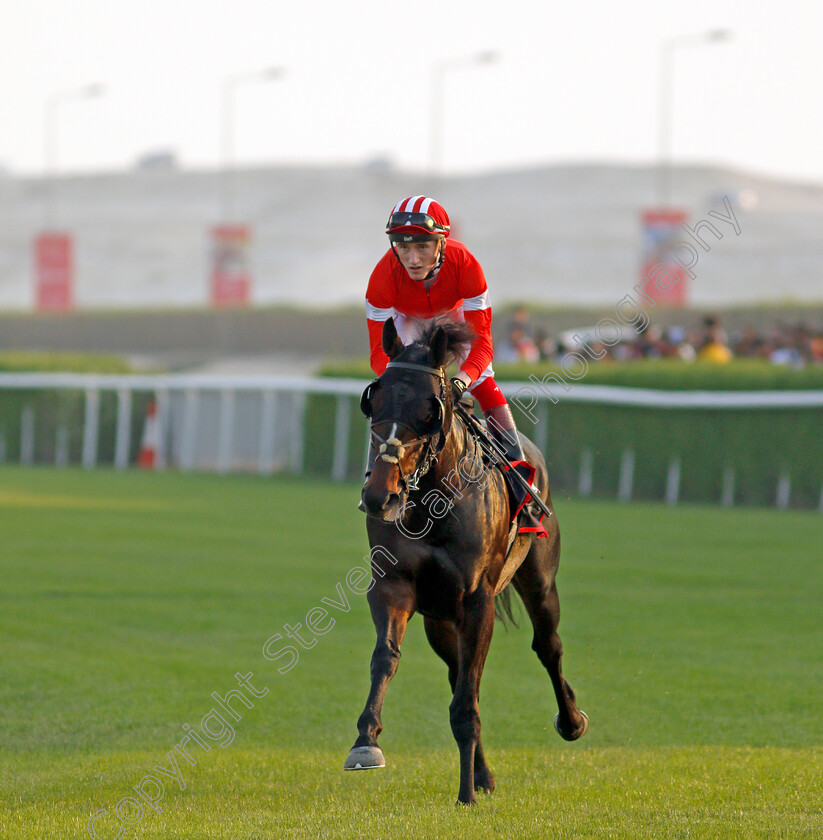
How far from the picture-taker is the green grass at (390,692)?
14.6 ft

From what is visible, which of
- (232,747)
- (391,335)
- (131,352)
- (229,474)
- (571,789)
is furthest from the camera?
(131,352)

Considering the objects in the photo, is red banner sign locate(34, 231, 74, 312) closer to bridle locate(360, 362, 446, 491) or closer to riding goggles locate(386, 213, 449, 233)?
riding goggles locate(386, 213, 449, 233)

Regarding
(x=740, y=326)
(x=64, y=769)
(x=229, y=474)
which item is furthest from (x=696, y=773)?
(x=740, y=326)

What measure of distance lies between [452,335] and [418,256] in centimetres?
37

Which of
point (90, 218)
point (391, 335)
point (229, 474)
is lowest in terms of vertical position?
point (229, 474)

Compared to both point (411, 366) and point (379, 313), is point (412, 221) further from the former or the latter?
point (411, 366)

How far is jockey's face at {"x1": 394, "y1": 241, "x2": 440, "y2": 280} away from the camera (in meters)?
4.68

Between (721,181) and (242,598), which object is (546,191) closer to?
(721,181)

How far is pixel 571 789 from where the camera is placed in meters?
4.77

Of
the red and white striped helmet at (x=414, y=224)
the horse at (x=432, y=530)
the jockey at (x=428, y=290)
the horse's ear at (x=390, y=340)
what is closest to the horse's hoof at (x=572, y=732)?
the horse at (x=432, y=530)

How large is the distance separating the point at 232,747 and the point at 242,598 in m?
3.42

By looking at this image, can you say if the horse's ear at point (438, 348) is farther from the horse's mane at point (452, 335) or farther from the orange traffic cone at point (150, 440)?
the orange traffic cone at point (150, 440)

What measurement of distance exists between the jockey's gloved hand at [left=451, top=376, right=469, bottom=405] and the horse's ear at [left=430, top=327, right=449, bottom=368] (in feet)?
0.68

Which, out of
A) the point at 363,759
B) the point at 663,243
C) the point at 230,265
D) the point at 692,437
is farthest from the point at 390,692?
the point at 230,265
